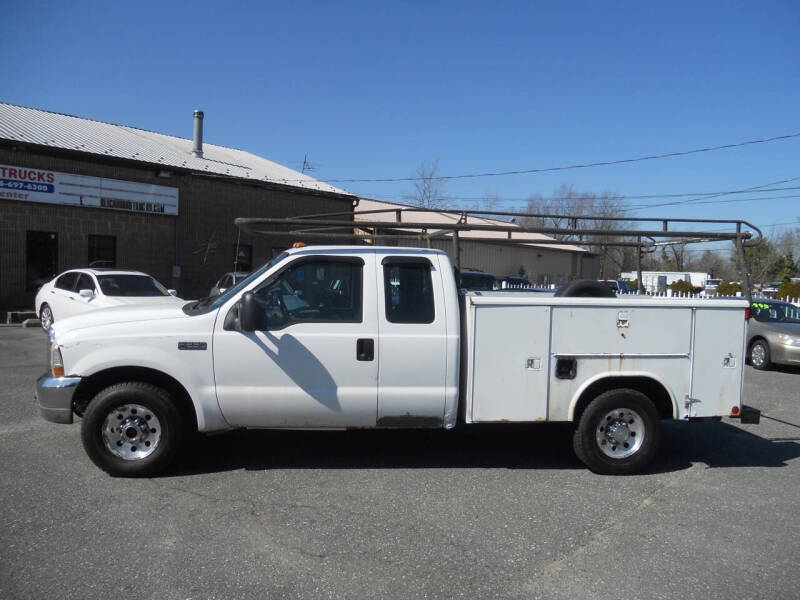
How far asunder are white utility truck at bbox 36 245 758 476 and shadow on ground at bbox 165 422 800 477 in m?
0.56

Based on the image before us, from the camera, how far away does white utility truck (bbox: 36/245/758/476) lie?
5.11m

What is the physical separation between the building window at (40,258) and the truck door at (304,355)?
16425 millimetres

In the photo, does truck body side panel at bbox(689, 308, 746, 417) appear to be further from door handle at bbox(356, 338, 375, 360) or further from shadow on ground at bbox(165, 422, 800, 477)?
door handle at bbox(356, 338, 375, 360)

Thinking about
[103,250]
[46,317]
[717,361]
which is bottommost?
[46,317]

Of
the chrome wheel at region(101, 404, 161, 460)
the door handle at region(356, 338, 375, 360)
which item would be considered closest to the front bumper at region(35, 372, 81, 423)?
the chrome wheel at region(101, 404, 161, 460)

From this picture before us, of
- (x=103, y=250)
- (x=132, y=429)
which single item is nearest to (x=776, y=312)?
(x=132, y=429)

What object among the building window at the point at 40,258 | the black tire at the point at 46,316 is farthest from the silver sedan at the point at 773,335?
the building window at the point at 40,258

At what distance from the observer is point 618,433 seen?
18.3ft

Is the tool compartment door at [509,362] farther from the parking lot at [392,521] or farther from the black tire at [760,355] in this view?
the black tire at [760,355]

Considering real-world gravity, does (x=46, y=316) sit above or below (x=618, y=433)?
above

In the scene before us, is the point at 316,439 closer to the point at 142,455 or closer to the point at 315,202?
the point at 142,455

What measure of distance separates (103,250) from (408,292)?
17.8 meters

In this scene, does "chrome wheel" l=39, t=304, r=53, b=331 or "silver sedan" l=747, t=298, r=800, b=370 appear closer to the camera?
"silver sedan" l=747, t=298, r=800, b=370

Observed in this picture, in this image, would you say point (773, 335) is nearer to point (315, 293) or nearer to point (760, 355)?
point (760, 355)
